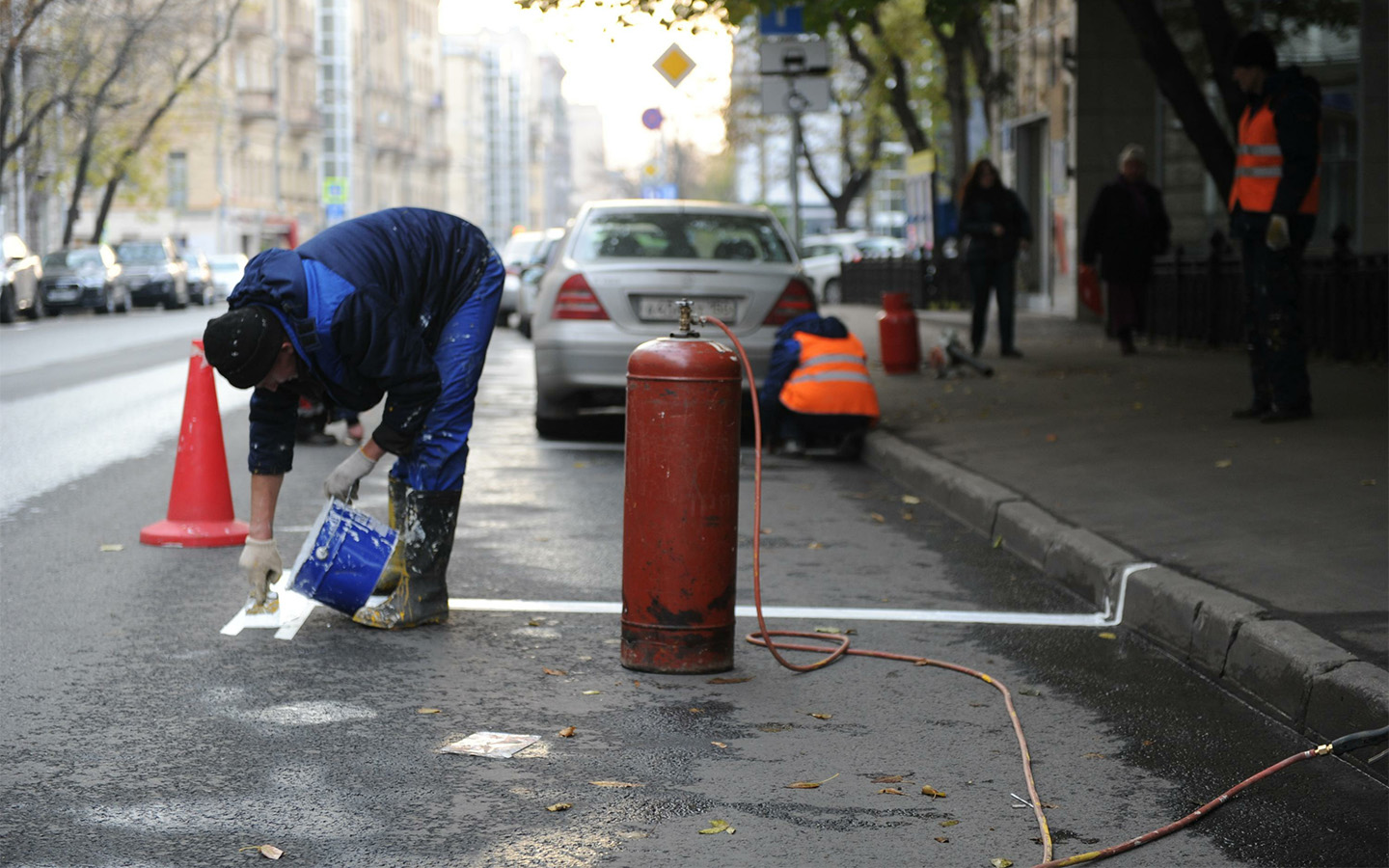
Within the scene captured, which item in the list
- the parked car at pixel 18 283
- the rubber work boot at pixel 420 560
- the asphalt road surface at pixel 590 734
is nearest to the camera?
the asphalt road surface at pixel 590 734

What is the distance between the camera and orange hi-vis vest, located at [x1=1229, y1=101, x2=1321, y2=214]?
1000 cm

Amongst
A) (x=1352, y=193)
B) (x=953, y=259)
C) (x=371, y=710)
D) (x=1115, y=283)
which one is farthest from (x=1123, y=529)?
(x=953, y=259)

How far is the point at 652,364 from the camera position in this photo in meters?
5.28

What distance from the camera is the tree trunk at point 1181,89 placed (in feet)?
43.9

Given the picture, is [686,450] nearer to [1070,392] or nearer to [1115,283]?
[1070,392]

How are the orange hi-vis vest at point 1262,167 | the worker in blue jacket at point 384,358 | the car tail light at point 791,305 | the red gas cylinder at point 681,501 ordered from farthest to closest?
the car tail light at point 791,305, the orange hi-vis vest at point 1262,167, the red gas cylinder at point 681,501, the worker in blue jacket at point 384,358

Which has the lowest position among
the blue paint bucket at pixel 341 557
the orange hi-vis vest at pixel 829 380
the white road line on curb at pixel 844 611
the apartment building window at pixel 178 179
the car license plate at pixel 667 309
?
the white road line on curb at pixel 844 611

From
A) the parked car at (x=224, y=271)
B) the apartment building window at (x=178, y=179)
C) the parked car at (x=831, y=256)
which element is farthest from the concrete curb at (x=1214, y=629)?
the apartment building window at (x=178, y=179)

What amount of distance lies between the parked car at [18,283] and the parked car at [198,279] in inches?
491

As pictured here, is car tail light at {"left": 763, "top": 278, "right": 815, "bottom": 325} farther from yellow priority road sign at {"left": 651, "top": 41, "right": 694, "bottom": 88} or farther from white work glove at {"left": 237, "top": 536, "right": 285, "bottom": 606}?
yellow priority road sign at {"left": 651, "top": 41, "right": 694, "bottom": 88}

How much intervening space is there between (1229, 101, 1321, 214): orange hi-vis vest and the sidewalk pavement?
1290 millimetres

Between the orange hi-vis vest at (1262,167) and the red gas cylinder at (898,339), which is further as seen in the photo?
the red gas cylinder at (898,339)

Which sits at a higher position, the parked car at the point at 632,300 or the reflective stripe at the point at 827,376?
the parked car at the point at 632,300

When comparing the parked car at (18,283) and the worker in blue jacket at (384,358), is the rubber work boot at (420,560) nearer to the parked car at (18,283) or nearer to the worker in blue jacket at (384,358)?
the worker in blue jacket at (384,358)
